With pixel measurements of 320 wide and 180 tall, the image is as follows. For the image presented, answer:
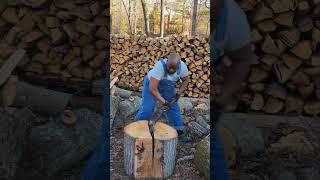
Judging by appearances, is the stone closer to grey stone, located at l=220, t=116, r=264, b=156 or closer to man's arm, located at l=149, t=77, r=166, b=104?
grey stone, located at l=220, t=116, r=264, b=156

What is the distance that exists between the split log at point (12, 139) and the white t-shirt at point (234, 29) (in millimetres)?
1336

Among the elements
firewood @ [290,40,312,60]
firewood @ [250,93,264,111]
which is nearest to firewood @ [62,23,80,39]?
firewood @ [250,93,264,111]

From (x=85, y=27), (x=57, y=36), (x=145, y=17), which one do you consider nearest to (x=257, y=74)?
(x=145, y=17)

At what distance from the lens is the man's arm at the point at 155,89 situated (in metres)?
3.01

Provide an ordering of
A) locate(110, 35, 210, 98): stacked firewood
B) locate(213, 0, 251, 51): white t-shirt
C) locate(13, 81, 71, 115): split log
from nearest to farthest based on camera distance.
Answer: locate(110, 35, 210, 98): stacked firewood, locate(213, 0, 251, 51): white t-shirt, locate(13, 81, 71, 115): split log

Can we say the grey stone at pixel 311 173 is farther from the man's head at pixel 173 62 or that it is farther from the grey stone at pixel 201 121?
the man's head at pixel 173 62

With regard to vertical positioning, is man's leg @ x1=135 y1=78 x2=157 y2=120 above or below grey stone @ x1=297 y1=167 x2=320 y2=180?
above

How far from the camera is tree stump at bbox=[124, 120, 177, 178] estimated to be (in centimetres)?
303

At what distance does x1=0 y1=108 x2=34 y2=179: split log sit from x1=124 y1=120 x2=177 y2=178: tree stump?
711mm

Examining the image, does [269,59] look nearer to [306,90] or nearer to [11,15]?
[306,90]

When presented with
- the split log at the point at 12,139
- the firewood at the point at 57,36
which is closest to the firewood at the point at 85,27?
the firewood at the point at 57,36

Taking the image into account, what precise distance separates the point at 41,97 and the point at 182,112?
95 centimetres

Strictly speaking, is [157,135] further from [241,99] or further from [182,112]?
[241,99]

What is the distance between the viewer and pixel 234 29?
10.2 ft
